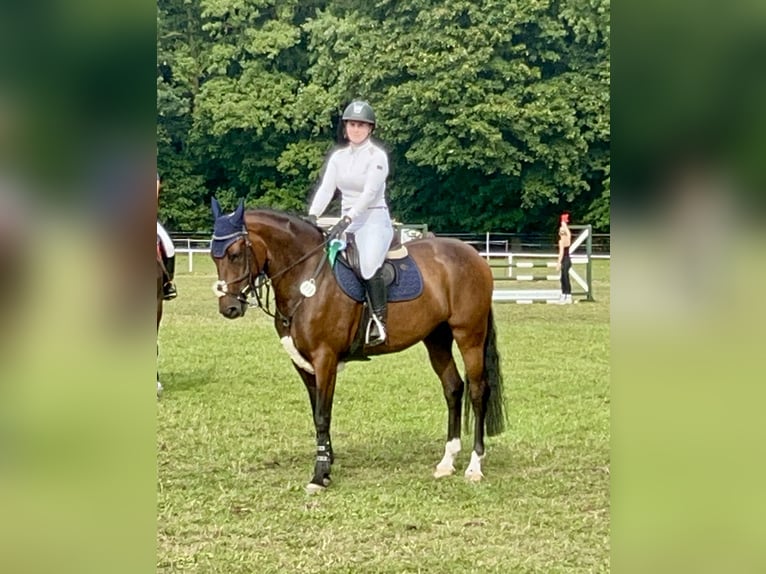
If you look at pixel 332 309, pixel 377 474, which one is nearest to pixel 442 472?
pixel 377 474

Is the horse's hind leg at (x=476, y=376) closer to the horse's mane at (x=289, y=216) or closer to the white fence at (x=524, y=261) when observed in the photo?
the horse's mane at (x=289, y=216)

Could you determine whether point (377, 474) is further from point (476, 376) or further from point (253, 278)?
point (253, 278)

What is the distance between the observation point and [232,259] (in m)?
4.51

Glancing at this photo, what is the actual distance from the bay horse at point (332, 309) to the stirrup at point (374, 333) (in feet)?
0.26

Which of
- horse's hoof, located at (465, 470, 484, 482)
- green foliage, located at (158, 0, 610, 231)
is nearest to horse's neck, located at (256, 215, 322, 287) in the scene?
horse's hoof, located at (465, 470, 484, 482)

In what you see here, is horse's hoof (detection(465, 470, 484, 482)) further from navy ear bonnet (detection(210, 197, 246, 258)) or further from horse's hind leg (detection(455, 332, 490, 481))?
navy ear bonnet (detection(210, 197, 246, 258))

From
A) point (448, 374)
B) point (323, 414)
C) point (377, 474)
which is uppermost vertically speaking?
point (448, 374)

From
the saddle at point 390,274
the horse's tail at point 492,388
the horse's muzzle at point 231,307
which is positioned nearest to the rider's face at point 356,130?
the saddle at point 390,274

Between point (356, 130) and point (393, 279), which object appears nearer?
point (356, 130)

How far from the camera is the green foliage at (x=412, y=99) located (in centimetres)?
814

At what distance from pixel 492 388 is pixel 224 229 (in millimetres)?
A: 1963

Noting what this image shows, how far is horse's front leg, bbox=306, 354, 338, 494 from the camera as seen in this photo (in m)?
4.63

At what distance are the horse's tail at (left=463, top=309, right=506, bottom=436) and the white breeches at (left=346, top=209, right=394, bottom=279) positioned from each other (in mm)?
857
